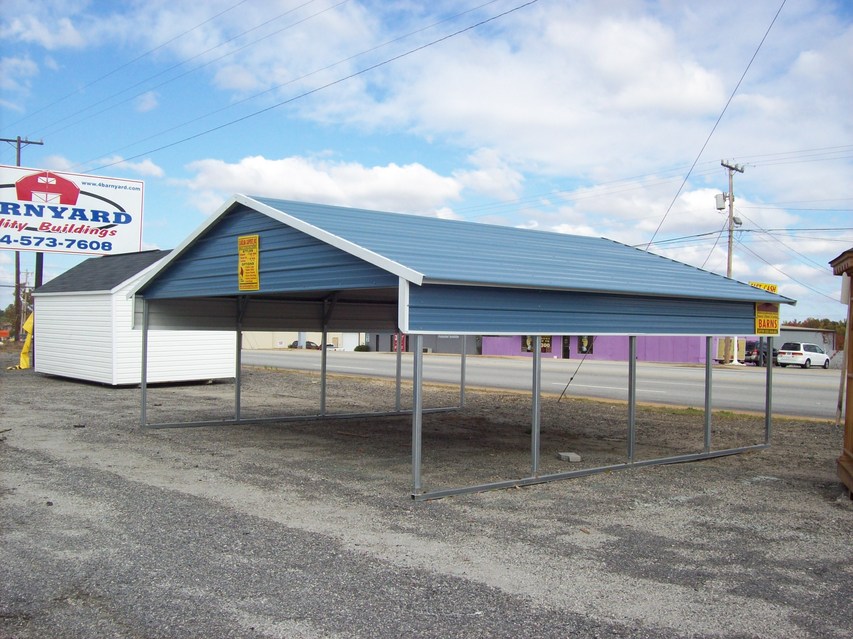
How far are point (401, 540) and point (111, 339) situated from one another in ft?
54.5

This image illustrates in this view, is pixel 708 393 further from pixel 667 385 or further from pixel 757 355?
pixel 757 355

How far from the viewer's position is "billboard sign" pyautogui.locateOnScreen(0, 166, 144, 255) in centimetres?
2612

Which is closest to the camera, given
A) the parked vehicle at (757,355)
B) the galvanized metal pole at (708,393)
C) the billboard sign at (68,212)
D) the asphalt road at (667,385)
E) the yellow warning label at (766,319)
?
the galvanized metal pole at (708,393)

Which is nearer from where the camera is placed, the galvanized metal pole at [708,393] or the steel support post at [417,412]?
the steel support post at [417,412]

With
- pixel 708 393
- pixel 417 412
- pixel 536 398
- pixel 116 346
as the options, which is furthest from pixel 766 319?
pixel 116 346

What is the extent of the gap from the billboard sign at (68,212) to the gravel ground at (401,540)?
50.0 ft

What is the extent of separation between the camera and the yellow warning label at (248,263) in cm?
1055

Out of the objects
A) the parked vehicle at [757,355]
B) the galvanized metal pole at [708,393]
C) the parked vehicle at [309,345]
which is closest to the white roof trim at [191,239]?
the galvanized metal pole at [708,393]

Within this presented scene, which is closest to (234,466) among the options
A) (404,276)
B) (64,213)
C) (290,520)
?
(290,520)

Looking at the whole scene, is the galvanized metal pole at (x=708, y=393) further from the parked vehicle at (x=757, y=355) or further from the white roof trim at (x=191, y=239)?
the parked vehicle at (x=757, y=355)

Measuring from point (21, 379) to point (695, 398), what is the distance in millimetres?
19501

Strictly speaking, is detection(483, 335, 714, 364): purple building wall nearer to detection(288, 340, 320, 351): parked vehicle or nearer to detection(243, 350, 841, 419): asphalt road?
detection(243, 350, 841, 419): asphalt road

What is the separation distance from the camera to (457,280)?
8109mm

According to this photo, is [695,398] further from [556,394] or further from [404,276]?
[404,276]
